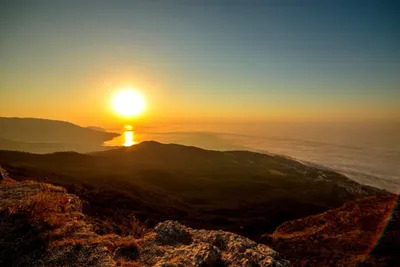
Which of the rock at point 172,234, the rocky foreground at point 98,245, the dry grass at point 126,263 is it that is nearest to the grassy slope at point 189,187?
the rock at point 172,234

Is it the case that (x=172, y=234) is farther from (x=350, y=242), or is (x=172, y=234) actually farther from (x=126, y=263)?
(x=350, y=242)

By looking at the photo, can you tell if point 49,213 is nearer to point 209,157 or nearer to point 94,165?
point 94,165

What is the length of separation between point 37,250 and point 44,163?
82429mm

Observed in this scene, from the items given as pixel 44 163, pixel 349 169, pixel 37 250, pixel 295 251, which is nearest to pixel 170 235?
pixel 37 250

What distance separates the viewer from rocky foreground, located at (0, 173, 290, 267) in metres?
8.93

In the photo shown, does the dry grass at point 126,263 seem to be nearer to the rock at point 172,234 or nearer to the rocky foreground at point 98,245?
the rocky foreground at point 98,245

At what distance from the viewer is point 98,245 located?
9703mm

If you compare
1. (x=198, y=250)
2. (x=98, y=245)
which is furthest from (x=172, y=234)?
(x=98, y=245)

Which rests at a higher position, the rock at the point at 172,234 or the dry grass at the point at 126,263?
the dry grass at the point at 126,263

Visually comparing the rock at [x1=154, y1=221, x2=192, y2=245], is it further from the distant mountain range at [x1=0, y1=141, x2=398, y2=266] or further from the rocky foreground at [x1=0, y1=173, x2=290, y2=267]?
the distant mountain range at [x1=0, y1=141, x2=398, y2=266]

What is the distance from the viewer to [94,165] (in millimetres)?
92125

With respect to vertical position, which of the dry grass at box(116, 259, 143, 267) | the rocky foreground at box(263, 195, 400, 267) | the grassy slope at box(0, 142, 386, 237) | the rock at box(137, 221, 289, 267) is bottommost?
the grassy slope at box(0, 142, 386, 237)

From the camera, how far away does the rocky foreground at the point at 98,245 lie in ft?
29.3

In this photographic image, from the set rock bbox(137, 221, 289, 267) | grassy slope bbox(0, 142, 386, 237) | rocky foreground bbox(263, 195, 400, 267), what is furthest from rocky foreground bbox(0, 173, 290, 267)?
grassy slope bbox(0, 142, 386, 237)
